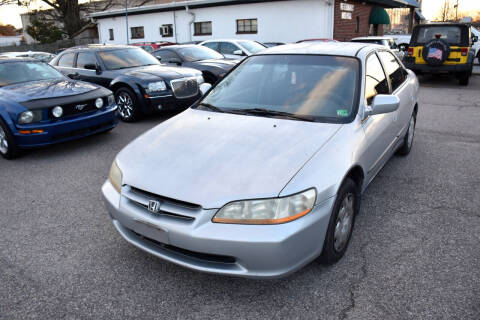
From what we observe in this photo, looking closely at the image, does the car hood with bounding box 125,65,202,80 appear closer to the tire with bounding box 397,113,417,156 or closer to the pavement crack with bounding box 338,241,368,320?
the tire with bounding box 397,113,417,156

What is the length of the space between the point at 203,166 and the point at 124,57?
6.69 m

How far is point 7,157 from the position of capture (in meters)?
5.74

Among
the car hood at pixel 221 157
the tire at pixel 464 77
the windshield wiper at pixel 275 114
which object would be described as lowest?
the tire at pixel 464 77

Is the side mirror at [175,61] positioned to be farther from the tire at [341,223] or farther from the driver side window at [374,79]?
the tire at [341,223]

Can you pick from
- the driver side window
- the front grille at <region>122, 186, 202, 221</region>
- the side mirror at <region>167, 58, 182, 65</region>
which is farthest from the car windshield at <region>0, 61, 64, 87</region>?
the driver side window

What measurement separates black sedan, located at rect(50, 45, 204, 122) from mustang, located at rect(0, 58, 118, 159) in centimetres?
109

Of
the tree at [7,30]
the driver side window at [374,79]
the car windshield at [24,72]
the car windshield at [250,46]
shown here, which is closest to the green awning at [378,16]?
the car windshield at [250,46]

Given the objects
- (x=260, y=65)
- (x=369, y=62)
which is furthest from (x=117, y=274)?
(x=369, y=62)

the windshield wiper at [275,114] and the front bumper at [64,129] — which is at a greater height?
the windshield wiper at [275,114]

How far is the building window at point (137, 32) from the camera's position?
94.3 feet

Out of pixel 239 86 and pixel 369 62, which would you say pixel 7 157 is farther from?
pixel 369 62

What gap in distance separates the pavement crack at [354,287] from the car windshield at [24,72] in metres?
6.06

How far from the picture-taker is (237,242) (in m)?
2.29

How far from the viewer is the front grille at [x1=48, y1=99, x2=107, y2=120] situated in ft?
18.7
